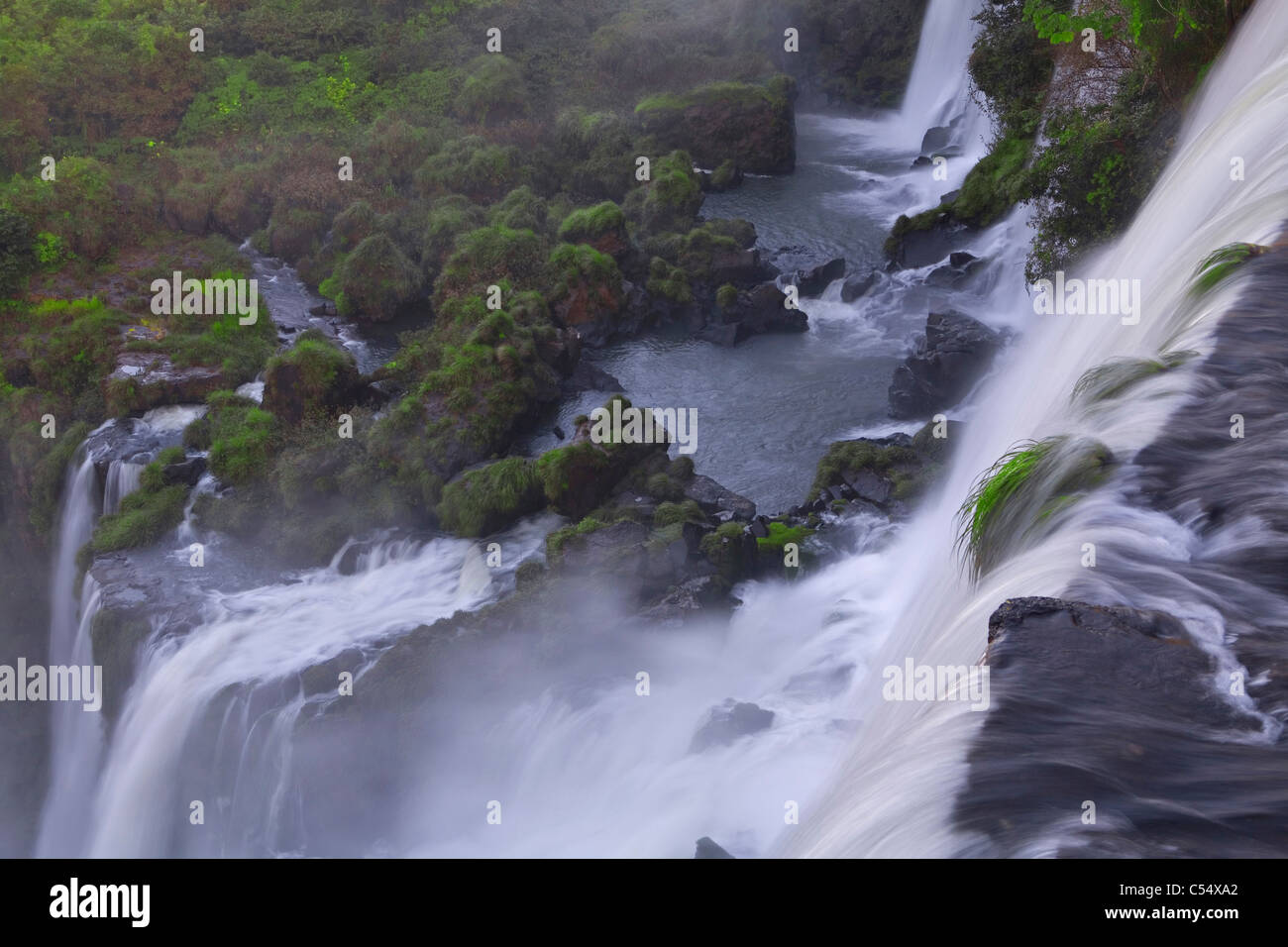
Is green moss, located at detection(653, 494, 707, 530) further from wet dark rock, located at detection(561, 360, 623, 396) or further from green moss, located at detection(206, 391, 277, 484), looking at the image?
green moss, located at detection(206, 391, 277, 484)

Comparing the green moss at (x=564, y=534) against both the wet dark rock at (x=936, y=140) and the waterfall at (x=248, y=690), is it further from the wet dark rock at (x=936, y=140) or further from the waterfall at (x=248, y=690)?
the wet dark rock at (x=936, y=140)

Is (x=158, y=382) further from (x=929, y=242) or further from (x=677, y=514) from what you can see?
(x=929, y=242)

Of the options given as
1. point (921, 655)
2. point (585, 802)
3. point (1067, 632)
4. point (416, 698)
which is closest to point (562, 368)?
point (416, 698)

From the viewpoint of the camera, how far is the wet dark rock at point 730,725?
34.8 ft

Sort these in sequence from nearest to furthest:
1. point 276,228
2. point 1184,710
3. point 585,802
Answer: point 1184,710 < point 585,802 < point 276,228

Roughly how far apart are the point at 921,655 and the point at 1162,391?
2.41m

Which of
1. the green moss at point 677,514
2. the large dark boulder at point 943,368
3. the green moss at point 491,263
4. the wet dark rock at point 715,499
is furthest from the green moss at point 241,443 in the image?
the large dark boulder at point 943,368

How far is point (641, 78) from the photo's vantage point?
31906mm

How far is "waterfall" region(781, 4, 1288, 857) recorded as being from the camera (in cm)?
482

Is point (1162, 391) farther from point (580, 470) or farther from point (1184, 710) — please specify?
point (580, 470)

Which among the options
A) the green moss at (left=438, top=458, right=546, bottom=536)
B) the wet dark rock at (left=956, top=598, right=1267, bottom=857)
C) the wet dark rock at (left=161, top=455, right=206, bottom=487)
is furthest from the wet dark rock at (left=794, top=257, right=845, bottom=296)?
the wet dark rock at (left=956, top=598, right=1267, bottom=857)

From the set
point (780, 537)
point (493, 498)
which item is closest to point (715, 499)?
point (780, 537)

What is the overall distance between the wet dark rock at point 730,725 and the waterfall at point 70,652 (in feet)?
31.1

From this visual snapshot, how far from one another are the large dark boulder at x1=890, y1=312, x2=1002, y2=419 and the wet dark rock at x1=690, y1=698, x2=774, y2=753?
760 centimetres
